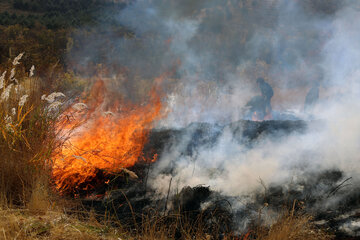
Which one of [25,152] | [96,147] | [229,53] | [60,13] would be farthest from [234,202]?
[60,13]

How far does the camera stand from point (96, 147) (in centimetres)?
490

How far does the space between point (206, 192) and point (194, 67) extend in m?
11.6

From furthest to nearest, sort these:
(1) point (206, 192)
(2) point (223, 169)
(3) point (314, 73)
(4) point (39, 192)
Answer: (3) point (314, 73), (2) point (223, 169), (1) point (206, 192), (4) point (39, 192)

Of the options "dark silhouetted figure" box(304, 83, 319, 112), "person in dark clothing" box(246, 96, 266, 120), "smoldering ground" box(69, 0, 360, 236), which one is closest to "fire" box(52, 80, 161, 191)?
"smoldering ground" box(69, 0, 360, 236)

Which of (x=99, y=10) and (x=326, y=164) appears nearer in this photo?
(x=326, y=164)

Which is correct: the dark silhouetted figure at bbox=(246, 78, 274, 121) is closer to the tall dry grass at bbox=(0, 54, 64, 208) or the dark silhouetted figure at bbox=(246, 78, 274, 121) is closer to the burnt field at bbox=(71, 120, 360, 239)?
the burnt field at bbox=(71, 120, 360, 239)

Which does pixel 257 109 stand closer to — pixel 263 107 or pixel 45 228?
pixel 263 107

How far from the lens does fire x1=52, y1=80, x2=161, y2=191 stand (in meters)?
4.16

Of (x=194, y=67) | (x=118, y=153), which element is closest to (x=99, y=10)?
(x=194, y=67)

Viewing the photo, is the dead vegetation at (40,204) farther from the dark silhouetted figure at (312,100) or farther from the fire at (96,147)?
the dark silhouetted figure at (312,100)

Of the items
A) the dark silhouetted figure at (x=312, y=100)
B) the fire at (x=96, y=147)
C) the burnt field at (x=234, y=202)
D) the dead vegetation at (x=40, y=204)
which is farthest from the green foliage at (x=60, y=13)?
the dead vegetation at (x=40, y=204)

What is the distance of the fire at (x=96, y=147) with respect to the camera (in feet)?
13.6

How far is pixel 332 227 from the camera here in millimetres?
2939

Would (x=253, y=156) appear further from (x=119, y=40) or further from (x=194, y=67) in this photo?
(x=119, y=40)
